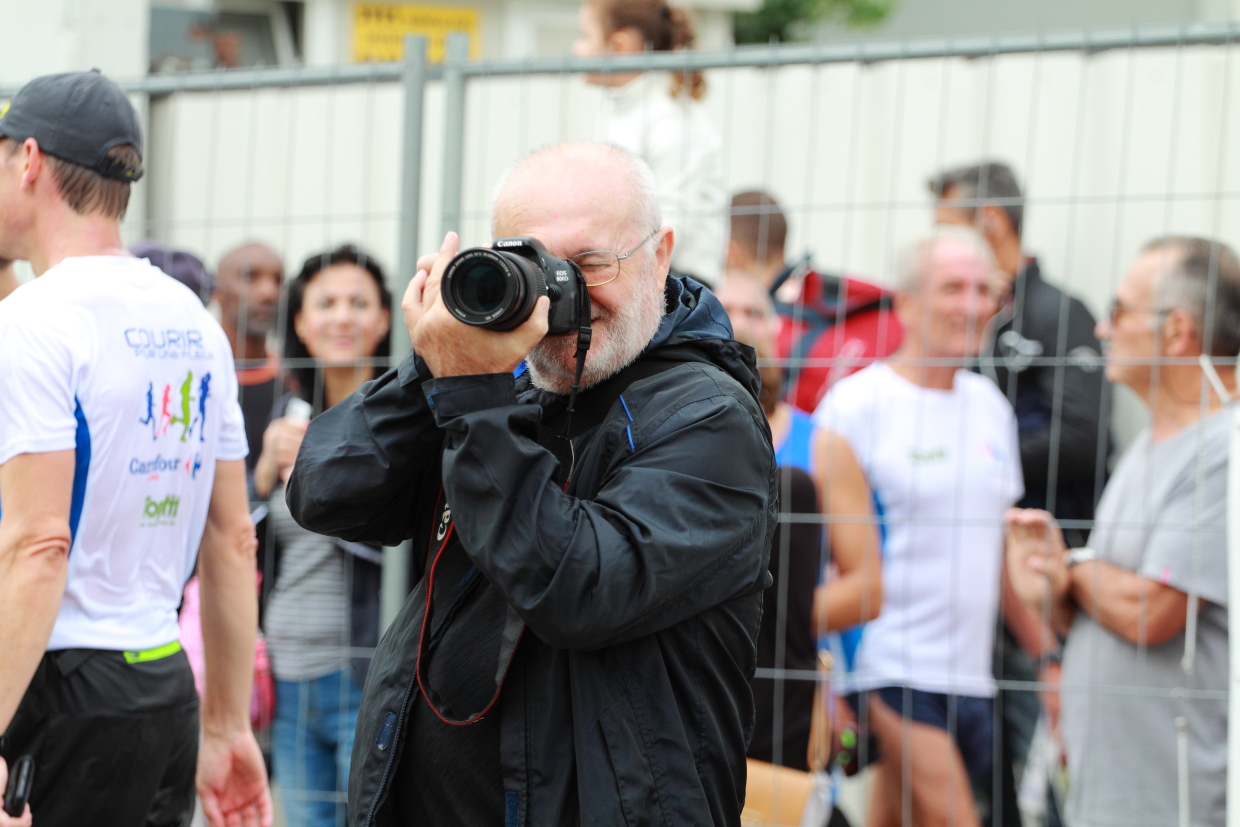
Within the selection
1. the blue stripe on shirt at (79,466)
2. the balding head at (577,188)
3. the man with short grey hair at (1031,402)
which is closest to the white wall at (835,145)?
the man with short grey hair at (1031,402)

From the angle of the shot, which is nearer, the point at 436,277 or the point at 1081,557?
the point at 436,277

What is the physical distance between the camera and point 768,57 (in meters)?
3.16

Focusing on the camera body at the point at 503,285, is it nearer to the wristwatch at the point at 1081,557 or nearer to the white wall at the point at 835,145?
the wristwatch at the point at 1081,557

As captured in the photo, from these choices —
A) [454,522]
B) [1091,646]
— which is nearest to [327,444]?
[454,522]

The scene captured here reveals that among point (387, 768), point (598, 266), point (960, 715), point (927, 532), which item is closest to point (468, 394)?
point (598, 266)

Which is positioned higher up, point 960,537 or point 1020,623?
point 960,537

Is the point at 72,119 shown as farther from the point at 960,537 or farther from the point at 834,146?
the point at 834,146

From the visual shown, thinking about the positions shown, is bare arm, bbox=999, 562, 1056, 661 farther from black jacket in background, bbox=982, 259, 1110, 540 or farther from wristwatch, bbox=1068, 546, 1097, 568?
wristwatch, bbox=1068, 546, 1097, 568

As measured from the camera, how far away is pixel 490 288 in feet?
5.01

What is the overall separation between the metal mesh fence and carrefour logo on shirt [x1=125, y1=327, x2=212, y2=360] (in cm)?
94

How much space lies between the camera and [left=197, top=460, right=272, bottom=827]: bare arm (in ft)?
8.45

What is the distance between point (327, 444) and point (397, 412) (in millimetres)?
119

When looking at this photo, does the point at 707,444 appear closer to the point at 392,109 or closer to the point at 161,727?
the point at 161,727

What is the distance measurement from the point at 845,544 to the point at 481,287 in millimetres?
2124
